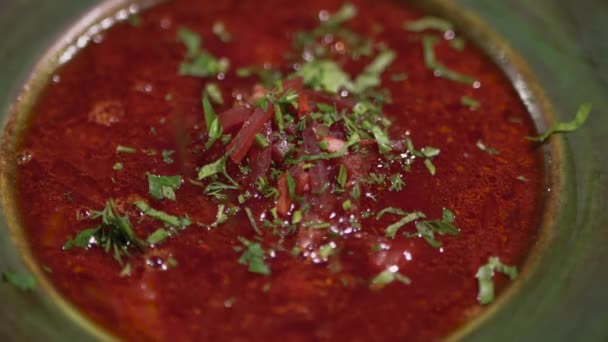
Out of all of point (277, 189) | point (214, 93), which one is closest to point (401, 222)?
point (277, 189)

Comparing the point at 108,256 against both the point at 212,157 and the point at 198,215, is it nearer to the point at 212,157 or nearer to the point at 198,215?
the point at 198,215

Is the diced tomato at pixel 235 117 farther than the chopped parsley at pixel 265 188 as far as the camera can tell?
Yes

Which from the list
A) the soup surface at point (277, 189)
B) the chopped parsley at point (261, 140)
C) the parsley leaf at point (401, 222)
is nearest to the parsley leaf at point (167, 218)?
the soup surface at point (277, 189)

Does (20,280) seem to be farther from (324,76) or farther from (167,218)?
(324,76)

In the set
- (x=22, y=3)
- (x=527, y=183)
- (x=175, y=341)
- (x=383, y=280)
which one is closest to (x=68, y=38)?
(x=22, y=3)

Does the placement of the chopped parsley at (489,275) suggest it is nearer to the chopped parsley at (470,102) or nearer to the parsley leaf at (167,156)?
the chopped parsley at (470,102)

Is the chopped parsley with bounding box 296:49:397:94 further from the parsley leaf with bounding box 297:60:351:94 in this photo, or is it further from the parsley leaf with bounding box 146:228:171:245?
the parsley leaf with bounding box 146:228:171:245
